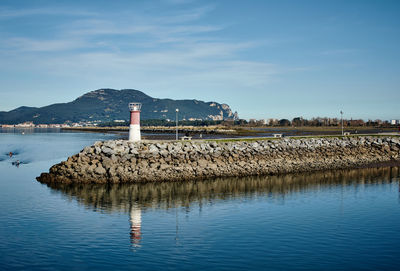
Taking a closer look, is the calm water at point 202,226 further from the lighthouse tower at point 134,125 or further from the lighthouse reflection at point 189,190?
the lighthouse tower at point 134,125

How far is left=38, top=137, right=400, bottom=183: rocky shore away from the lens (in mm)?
38812

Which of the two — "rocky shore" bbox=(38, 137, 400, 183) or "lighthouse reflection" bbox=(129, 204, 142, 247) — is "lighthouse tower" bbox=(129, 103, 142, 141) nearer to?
"rocky shore" bbox=(38, 137, 400, 183)

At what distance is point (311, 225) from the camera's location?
24.3 m

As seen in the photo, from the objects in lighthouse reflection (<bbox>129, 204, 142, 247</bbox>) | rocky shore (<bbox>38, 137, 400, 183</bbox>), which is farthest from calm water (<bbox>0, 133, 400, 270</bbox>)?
rocky shore (<bbox>38, 137, 400, 183</bbox>)

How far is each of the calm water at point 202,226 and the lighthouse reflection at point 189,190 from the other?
0.08 m

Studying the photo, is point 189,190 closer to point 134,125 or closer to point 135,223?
point 135,223

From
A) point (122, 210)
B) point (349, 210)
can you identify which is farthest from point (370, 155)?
point (122, 210)

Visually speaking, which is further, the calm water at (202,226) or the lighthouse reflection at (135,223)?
the lighthouse reflection at (135,223)

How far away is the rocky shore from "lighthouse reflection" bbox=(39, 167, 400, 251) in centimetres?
148

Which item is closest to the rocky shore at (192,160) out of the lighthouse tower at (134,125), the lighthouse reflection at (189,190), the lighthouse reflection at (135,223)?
the lighthouse reflection at (189,190)

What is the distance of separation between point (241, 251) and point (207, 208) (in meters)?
9.12

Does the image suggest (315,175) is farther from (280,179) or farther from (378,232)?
(378,232)

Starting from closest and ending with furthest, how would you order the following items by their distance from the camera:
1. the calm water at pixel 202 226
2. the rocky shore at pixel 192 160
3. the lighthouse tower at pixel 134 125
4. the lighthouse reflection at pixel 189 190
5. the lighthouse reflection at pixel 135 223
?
the calm water at pixel 202 226 < the lighthouse reflection at pixel 135 223 < the lighthouse reflection at pixel 189 190 < the rocky shore at pixel 192 160 < the lighthouse tower at pixel 134 125

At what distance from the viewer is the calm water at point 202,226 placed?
1858 cm
